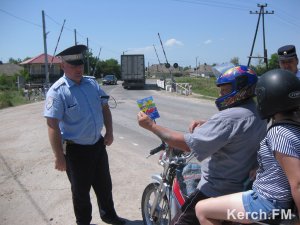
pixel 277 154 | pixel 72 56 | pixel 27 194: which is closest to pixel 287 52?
pixel 72 56

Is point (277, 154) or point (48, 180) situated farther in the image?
point (48, 180)

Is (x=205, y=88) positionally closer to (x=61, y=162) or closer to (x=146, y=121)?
(x=61, y=162)

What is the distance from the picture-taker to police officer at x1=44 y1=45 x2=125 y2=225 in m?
4.14

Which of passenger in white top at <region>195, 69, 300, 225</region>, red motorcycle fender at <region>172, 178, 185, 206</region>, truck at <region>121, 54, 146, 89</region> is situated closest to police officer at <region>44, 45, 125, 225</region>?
red motorcycle fender at <region>172, 178, 185, 206</region>

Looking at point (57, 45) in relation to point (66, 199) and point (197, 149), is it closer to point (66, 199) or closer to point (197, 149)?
point (66, 199)

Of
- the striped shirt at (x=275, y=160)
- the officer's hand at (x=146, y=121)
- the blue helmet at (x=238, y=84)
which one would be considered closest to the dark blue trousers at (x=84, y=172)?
the officer's hand at (x=146, y=121)

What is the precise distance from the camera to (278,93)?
7.28 ft

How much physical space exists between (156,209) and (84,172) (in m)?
0.99

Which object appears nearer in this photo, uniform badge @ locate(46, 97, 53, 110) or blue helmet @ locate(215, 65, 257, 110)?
blue helmet @ locate(215, 65, 257, 110)

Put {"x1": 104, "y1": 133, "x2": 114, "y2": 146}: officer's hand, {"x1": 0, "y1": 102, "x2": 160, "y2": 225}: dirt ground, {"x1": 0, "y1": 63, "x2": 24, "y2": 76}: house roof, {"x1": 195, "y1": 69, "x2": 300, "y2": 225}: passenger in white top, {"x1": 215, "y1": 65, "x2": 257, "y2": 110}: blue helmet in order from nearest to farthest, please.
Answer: {"x1": 195, "y1": 69, "x2": 300, "y2": 225}: passenger in white top, {"x1": 215, "y1": 65, "x2": 257, "y2": 110}: blue helmet, {"x1": 104, "y1": 133, "x2": 114, "y2": 146}: officer's hand, {"x1": 0, "y1": 102, "x2": 160, "y2": 225}: dirt ground, {"x1": 0, "y1": 63, "x2": 24, "y2": 76}: house roof

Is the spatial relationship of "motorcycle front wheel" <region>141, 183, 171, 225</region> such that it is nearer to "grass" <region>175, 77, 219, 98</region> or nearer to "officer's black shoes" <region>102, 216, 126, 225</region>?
"officer's black shoes" <region>102, 216, 126, 225</region>

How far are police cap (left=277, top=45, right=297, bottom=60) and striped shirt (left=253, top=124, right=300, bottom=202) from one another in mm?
3916

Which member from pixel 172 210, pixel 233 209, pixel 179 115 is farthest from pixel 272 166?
Result: pixel 179 115

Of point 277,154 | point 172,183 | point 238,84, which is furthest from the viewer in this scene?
point 172,183
